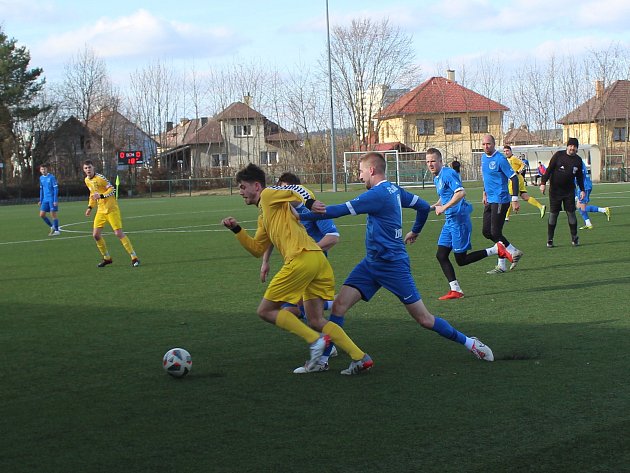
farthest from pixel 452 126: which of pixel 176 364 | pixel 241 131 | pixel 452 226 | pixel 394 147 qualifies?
pixel 176 364

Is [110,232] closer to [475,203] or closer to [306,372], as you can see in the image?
[475,203]

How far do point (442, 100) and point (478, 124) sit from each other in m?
4.31

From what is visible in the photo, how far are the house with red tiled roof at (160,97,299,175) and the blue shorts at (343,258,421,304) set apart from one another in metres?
70.9

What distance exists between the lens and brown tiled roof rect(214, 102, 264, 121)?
80.3 m

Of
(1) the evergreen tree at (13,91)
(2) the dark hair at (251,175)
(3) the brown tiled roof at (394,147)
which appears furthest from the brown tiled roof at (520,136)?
(2) the dark hair at (251,175)

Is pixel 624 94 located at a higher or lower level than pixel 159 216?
higher

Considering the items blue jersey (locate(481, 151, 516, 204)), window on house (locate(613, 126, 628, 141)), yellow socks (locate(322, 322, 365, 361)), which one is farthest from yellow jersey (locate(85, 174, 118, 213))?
window on house (locate(613, 126, 628, 141))

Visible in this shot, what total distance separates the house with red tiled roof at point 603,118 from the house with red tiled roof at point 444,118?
6550 millimetres

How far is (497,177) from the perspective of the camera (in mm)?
13609

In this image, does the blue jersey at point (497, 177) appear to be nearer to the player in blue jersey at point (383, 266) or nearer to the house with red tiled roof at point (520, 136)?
the player in blue jersey at point (383, 266)

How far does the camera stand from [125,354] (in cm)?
804

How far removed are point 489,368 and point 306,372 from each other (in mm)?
1507

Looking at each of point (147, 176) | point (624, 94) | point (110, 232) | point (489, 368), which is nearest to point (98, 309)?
point (489, 368)

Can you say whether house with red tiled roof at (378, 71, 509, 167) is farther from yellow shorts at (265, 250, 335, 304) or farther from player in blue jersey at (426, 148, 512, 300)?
yellow shorts at (265, 250, 335, 304)
